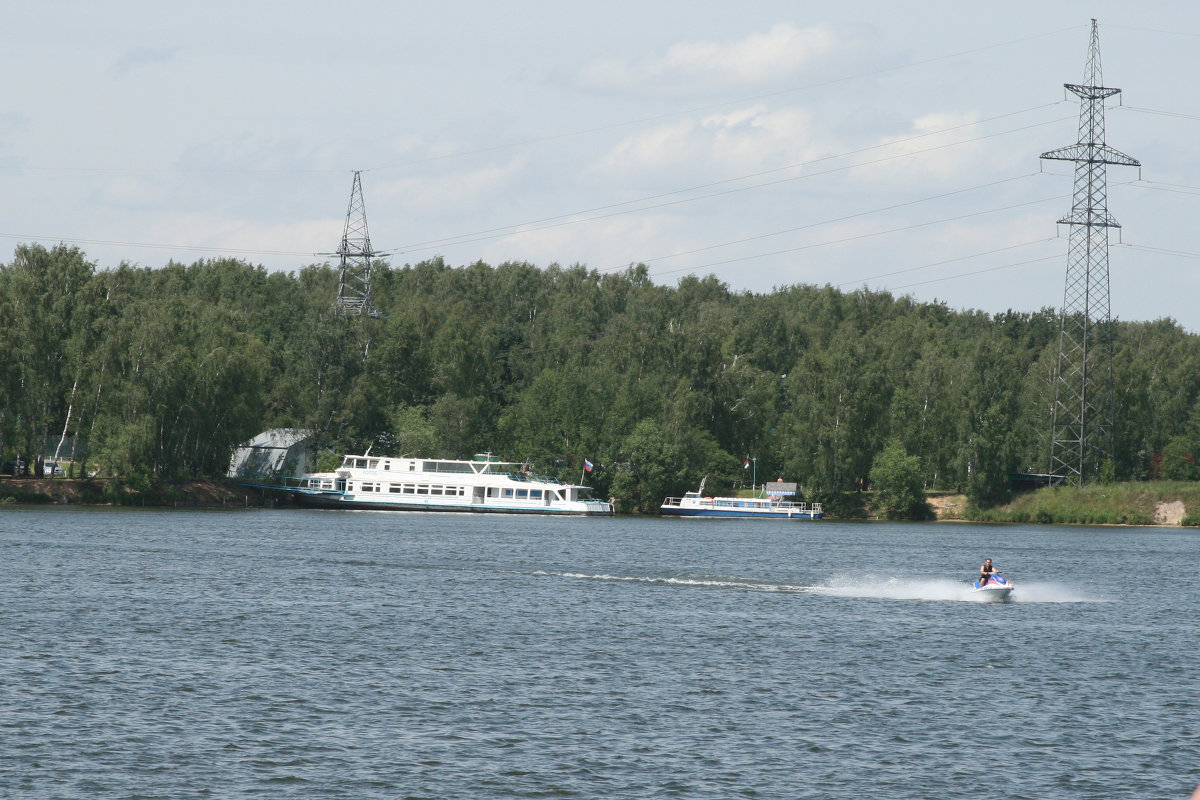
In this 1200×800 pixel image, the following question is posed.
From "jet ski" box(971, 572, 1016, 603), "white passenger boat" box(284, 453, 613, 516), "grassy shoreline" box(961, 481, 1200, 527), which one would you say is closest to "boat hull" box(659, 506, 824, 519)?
"white passenger boat" box(284, 453, 613, 516)

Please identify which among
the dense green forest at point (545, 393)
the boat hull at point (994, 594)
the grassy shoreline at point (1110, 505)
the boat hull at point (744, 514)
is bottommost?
the boat hull at point (994, 594)

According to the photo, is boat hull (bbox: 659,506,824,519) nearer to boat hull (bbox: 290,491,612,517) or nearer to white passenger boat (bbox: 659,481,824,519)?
white passenger boat (bbox: 659,481,824,519)

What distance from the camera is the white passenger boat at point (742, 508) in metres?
134

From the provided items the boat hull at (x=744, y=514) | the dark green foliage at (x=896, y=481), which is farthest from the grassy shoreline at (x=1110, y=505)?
the boat hull at (x=744, y=514)

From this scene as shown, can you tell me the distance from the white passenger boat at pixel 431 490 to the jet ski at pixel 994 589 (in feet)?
242

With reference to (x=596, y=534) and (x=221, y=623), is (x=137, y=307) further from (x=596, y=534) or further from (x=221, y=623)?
(x=221, y=623)

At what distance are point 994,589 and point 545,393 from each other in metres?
89.3

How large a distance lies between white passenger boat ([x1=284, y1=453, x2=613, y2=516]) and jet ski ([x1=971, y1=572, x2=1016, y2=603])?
73.8m

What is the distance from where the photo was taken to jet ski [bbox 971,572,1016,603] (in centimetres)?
5762

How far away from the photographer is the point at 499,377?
162 metres

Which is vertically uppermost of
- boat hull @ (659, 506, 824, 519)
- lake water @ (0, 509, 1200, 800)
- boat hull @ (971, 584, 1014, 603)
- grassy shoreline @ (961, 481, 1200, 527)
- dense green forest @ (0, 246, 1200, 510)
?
dense green forest @ (0, 246, 1200, 510)

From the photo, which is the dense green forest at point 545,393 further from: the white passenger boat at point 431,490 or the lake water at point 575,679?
the lake water at point 575,679

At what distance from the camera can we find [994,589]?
5784 cm

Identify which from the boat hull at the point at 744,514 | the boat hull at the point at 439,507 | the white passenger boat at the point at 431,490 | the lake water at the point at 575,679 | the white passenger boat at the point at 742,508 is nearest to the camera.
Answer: the lake water at the point at 575,679
